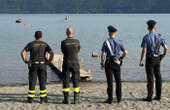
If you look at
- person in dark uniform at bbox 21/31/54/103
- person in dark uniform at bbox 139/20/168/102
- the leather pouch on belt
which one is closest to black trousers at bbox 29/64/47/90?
person in dark uniform at bbox 21/31/54/103

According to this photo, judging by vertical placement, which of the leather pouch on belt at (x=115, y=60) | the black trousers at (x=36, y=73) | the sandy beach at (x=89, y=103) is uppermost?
the leather pouch on belt at (x=115, y=60)

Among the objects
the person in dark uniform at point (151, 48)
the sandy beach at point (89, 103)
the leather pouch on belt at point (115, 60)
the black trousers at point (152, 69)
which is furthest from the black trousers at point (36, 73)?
the black trousers at point (152, 69)

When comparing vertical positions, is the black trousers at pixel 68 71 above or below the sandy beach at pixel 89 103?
above

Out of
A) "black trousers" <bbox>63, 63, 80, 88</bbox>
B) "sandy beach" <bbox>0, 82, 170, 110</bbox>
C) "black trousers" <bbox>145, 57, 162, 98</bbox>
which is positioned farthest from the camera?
"black trousers" <bbox>145, 57, 162, 98</bbox>

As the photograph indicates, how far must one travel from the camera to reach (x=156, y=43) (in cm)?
1002

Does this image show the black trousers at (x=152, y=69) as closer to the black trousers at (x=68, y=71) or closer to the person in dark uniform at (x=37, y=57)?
the black trousers at (x=68, y=71)

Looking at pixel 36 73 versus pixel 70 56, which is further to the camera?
pixel 36 73

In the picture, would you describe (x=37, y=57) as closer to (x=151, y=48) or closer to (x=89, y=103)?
(x=89, y=103)

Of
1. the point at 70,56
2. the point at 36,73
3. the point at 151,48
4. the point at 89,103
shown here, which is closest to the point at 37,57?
the point at 36,73

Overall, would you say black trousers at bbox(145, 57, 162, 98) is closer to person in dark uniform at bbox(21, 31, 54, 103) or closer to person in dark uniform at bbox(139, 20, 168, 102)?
person in dark uniform at bbox(139, 20, 168, 102)

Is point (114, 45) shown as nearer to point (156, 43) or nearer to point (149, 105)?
point (156, 43)

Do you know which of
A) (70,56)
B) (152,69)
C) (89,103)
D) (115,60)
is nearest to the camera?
(115,60)

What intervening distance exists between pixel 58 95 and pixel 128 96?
2834mm

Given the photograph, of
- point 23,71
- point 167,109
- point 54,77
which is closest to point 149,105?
point 167,109
